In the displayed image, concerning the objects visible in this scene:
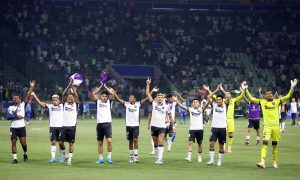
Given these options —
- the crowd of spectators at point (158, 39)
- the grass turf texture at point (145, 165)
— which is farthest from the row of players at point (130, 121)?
the crowd of spectators at point (158, 39)

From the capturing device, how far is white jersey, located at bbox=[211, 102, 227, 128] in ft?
87.0

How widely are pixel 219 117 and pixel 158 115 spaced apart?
7.94 ft

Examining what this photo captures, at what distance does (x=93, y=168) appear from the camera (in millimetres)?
23859

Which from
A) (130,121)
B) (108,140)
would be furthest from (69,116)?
(130,121)

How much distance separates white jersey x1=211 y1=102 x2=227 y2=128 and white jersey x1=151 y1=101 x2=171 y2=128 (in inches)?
77.2

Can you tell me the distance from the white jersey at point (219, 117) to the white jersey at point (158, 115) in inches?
77.2

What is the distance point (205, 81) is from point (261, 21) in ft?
44.7

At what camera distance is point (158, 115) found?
2670 cm

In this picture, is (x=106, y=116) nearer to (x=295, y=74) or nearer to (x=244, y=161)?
(x=244, y=161)

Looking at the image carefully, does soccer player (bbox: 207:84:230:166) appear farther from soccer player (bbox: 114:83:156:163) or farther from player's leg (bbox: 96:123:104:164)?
player's leg (bbox: 96:123:104:164)

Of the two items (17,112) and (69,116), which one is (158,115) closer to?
(69,116)

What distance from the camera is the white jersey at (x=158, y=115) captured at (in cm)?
2664

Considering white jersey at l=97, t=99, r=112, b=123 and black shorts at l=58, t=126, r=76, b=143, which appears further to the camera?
white jersey at l=97, t=99, r=112, b=123

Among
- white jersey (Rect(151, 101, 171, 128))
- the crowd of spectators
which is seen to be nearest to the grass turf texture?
white jersey (Rect(151, 101, 171, 128))
